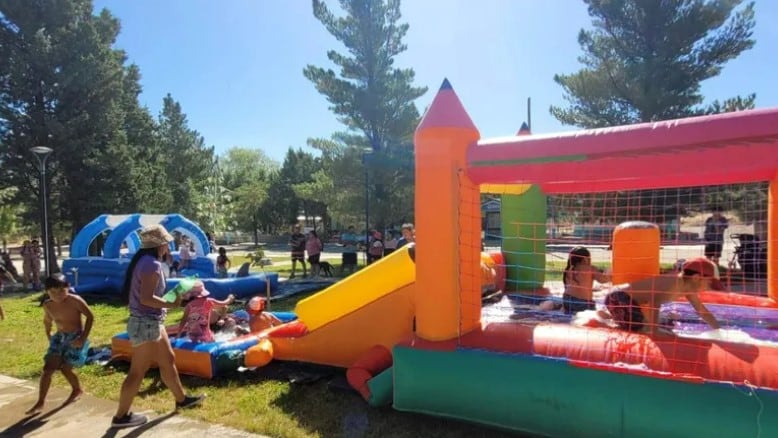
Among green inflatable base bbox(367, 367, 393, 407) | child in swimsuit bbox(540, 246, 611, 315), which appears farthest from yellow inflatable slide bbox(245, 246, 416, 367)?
child in swimsuit bbox(540, 246, 611, 315)

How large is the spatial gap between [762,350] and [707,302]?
2747 mm

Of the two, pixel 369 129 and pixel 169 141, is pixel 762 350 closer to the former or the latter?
pixel 369 129

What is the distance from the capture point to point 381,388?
3867 mm

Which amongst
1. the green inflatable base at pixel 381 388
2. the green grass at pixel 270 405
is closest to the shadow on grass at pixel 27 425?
the green grass at pixel 270 405

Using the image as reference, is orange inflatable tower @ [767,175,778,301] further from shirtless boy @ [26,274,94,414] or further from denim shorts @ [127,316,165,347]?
shirtless boy @ [26,274,94,414]

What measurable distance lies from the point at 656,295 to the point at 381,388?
2.21m

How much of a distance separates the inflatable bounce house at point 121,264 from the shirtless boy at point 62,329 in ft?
15.7

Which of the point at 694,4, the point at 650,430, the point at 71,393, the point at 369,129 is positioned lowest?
the point at 71,393

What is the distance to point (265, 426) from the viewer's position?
3.72m

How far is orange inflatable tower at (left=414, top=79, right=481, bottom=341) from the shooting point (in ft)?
11.9

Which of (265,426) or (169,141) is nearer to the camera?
(265,426)

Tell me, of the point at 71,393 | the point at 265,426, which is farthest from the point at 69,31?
the point at 265,426

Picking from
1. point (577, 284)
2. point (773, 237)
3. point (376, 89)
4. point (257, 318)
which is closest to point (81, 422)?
point (257, 318)

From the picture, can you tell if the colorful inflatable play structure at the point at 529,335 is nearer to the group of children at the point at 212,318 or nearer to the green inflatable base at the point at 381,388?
the green inflatable base at the point at 381,388
